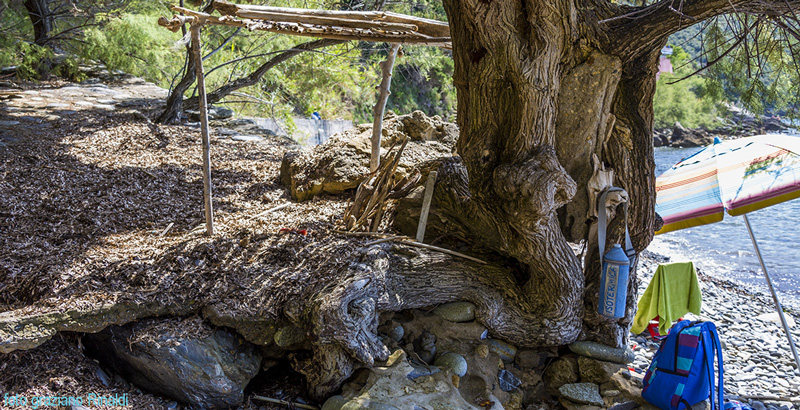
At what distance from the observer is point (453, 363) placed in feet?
12.5

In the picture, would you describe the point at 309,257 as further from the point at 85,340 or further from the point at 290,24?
the point at 290,24

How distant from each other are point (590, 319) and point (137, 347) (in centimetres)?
355

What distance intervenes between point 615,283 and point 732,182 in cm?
151

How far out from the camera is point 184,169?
21.2 feet

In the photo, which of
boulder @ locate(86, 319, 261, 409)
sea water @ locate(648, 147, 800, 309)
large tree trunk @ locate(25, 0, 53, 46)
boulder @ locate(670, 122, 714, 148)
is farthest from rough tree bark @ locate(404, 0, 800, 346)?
boulder @ locate(670, 122, 714, 148)

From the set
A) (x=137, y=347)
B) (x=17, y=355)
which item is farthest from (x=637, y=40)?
(x=17, y=355)

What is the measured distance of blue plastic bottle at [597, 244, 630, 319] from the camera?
3742mm

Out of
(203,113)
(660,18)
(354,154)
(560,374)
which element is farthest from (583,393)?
(203,113)

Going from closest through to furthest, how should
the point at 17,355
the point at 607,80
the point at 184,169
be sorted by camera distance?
the point at 17,355 < the point at 607,80 < the point at 184,169

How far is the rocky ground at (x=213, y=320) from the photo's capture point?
3.34 m

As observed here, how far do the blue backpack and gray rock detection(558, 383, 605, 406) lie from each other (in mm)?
375

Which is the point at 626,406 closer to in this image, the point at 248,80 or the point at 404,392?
the point at 404,392

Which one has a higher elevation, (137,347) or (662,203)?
(662,203)

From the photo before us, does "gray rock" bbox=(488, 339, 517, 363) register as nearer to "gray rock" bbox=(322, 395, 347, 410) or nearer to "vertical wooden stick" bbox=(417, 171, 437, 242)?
"vertical wooden stick" bbox=(417, 171, 437, 242)
